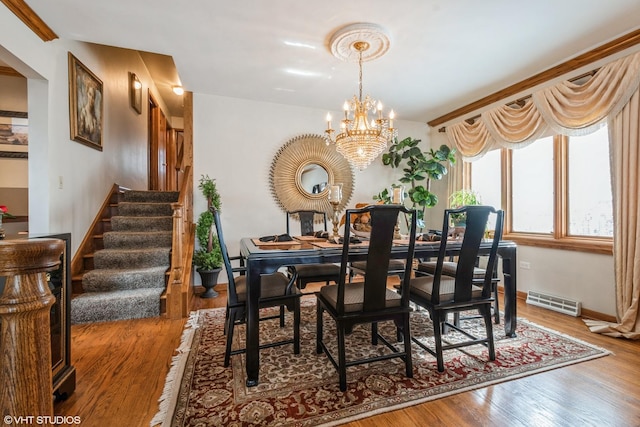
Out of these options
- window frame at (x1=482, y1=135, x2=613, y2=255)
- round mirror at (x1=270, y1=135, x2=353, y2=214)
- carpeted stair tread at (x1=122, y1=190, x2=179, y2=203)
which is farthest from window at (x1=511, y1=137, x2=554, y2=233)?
carpeted stair tread at (x1=122, y1=190, x2=179, y2=203)

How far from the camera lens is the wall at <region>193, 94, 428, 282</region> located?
13.2ft

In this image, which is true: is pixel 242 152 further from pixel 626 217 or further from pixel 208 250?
pixel 626 217

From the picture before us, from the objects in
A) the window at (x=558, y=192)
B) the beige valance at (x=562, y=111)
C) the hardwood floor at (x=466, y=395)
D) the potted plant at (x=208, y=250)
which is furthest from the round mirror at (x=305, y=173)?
the hardwood floor at (x=466, y=395)

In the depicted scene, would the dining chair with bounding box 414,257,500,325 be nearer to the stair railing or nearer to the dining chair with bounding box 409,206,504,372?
the dining chair with bounding box 409,206,504,372

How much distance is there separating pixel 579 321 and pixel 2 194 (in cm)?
614

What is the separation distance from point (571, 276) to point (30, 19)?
5.36 metres

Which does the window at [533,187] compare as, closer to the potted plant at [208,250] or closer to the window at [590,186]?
the window at [590,186]

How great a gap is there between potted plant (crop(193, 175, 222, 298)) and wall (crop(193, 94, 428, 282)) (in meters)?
0.26

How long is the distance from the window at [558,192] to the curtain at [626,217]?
218 millimetres

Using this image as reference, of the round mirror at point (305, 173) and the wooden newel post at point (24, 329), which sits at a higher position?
the round mirror at point (305, 173)

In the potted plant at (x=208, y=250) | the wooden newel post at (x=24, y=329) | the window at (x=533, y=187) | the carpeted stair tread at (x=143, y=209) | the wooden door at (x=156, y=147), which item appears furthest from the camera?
the wooden door at (x=156, y=147)

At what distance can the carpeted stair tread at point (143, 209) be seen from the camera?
12.8 ft

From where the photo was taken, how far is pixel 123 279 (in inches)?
119

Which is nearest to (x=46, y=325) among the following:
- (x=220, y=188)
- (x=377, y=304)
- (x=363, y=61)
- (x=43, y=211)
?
(x=377, y=304)
